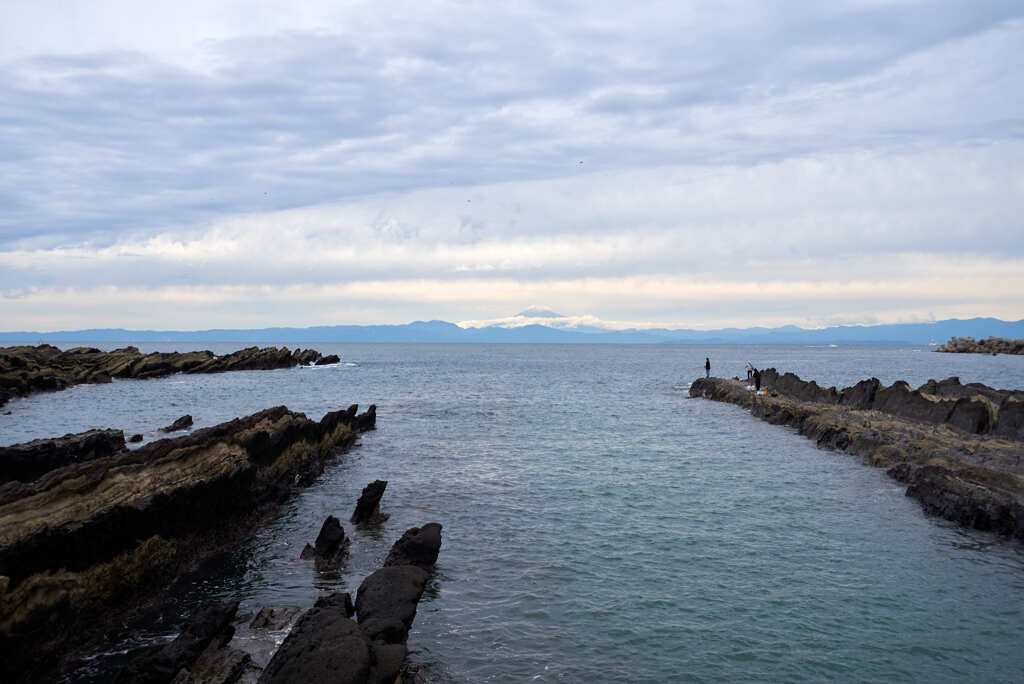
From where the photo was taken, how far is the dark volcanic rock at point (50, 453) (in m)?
21.3

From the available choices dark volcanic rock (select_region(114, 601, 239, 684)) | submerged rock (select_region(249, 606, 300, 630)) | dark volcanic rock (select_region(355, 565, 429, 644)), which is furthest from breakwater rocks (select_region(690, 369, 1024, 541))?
dark volcanic rock (select_region(114, 601, 239, 684))

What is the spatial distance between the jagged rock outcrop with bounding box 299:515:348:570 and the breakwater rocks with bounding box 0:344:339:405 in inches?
1880

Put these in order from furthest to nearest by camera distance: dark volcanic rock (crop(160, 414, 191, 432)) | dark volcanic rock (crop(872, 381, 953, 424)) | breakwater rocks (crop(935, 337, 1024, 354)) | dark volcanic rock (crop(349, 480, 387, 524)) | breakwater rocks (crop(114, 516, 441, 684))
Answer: breakwater rocks (crop(935, 337, 1024, 354)), dark volcanic rock (crop(160, 414, 191, 432)), dark volcanic rock (crop(872, 381, 953, 424)), dark volcanic rock (crop(349, 480, 387, 524)), breakwater rocks (crop(114, 516, 441, 684))

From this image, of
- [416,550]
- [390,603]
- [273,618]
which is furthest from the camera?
[416,550]

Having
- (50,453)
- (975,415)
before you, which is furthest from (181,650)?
(975,415)

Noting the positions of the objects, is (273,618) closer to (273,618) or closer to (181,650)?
(273,618)

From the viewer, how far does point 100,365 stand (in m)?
80.0

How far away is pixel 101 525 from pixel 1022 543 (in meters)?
20.7

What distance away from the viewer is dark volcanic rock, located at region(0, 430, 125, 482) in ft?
69.9

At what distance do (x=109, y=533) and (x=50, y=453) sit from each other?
510 inches

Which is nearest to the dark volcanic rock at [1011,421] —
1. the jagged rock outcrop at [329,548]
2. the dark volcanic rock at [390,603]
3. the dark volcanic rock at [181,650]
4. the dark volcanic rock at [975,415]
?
the dark volcanic rock at [975,415]

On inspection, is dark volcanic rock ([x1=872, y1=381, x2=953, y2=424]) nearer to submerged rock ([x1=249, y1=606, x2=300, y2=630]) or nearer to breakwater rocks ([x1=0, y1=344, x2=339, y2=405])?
submerged rock ([x1=249, y1=606, x2=300, y2=630])

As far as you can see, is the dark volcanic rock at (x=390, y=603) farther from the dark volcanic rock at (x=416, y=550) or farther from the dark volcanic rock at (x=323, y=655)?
the dark volcanic rock at (x=416, y=550)

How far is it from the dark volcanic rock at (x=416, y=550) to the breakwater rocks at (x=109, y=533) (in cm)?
469
